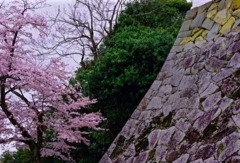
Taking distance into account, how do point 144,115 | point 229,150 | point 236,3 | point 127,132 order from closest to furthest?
point 229,150 → point 236,3 → point 144,115 → point 127,132

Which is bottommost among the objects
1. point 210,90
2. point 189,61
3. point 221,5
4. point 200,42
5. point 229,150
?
point 229,150

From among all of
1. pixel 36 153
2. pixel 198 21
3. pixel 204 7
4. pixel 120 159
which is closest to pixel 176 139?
pixel 120 159

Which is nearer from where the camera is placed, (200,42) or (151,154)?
(151,154)

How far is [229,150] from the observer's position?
3.84m

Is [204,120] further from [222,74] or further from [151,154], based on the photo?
[151,154]

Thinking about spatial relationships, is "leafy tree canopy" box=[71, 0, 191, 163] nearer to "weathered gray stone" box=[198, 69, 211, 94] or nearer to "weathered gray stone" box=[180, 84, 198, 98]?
"weathered gray stone" box=[180, 84, 198, 98]

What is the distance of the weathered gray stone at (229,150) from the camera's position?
379cm

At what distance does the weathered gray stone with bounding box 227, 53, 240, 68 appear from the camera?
463 centimetres

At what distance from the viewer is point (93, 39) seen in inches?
419

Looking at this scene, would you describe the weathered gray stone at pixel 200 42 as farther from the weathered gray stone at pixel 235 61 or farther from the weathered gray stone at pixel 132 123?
the weathered gray stone at pixel 132 123

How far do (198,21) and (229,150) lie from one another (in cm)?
257

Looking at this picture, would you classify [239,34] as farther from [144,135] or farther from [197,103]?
[144,135]

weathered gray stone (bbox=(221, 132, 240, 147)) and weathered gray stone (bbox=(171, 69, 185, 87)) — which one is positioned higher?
weathered gray stone (bbox=(171, 69, 185, 87))

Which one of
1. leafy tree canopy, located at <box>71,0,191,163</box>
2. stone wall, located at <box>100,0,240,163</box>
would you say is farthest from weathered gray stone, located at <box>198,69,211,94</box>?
leafy tree canopy, located at <box>71,0,191,163</box>
